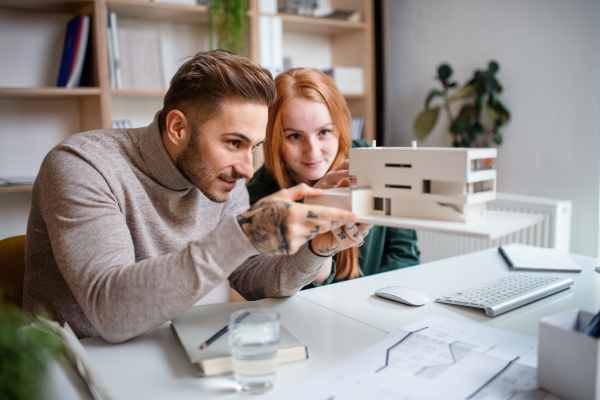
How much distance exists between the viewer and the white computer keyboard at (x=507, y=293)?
108cm

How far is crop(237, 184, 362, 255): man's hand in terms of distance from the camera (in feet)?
2.86

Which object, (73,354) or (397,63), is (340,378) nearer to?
(73,354)

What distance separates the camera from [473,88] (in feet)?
8.54

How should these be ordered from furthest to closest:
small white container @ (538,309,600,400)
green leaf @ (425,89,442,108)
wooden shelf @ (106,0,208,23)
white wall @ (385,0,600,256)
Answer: green leaf @ (425,89,442,108), wooden shelf @ (106,0,208,23), white wall @ (385,0,600,256), small white container @ (538,309,600,400)

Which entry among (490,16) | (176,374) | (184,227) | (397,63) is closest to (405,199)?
(176,374)

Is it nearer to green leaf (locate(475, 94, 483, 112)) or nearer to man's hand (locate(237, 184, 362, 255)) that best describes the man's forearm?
man's hand (locate(237, 184, 362, 255))

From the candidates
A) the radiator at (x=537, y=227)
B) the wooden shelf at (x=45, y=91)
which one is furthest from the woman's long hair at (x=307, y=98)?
the wooden shelf at (x=45, y=91)

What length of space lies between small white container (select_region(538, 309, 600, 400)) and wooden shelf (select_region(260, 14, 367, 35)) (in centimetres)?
237

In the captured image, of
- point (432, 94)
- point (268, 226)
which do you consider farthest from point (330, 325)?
point (432, 94)

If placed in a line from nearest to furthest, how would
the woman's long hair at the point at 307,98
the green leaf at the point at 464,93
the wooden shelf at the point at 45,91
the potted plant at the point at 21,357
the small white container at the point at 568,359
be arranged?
the potted plant at the point at 21,357 → the small white container at the point at 568,359 → the woman's long hair at the point at 307,98 → the wooden shelf at the point at 45,91 → the green leaf at the point at 464,93

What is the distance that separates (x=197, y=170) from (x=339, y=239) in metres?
0.41

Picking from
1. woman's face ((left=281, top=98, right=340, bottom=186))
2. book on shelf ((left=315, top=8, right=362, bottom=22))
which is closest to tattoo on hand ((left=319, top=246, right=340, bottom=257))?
woman's face ((left=281, top=98, right=340, bottom=186))

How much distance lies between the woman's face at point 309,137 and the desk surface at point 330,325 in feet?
1.66

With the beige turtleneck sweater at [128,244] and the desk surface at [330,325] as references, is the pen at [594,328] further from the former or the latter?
the beige turtleneck sweater at [128,244]
